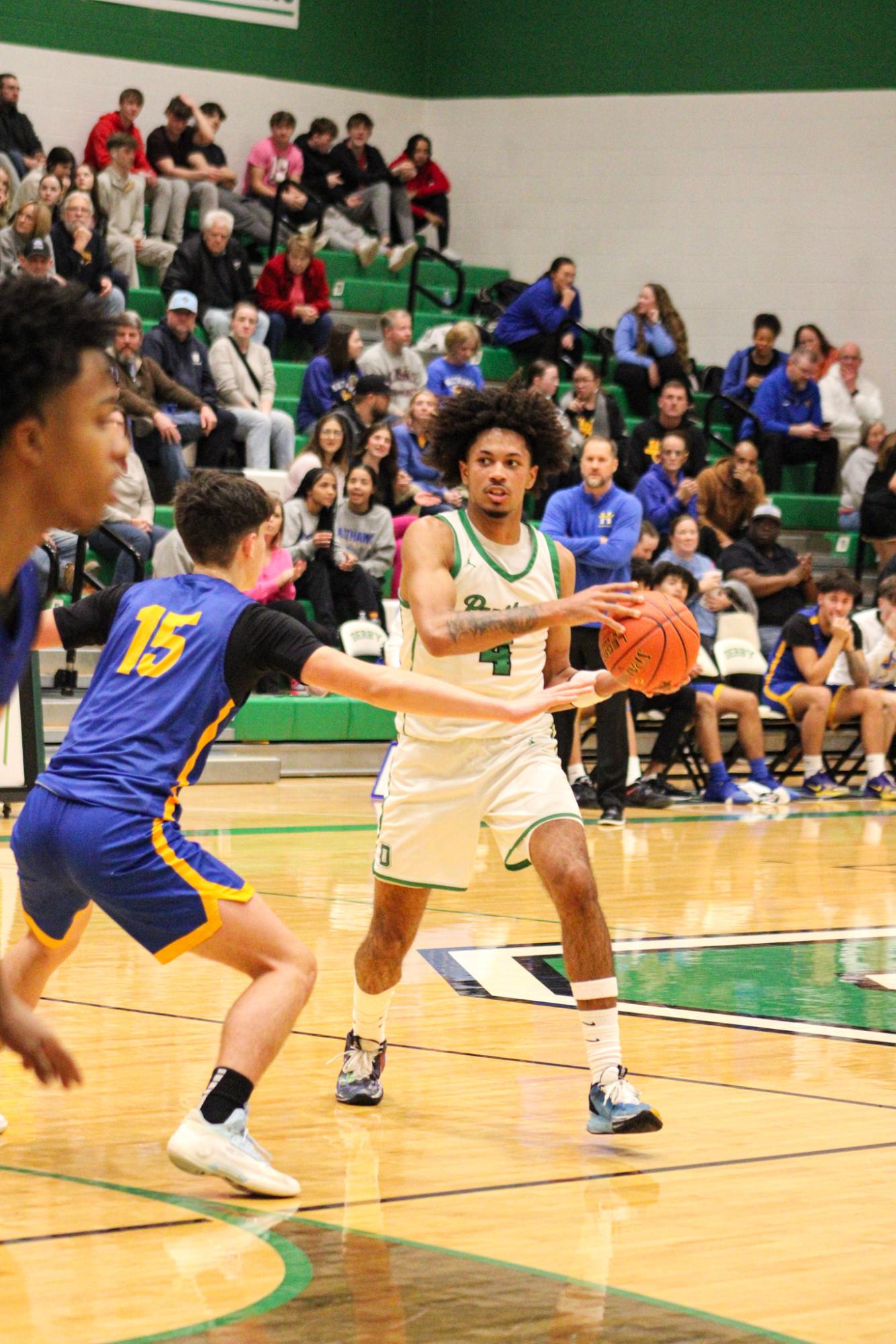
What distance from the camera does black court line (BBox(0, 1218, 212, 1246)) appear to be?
349 centimetres

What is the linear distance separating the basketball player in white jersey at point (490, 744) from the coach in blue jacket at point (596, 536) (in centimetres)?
478

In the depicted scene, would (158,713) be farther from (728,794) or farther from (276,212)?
(276,212)

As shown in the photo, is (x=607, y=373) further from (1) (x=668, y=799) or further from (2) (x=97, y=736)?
(2) (x=97, y=736)

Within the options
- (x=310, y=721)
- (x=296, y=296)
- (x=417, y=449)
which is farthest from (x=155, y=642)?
(x=296, y=296)

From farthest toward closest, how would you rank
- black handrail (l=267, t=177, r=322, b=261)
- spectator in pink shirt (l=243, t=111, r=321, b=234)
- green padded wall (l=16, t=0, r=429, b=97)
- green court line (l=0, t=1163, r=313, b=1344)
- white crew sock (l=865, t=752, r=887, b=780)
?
green padded wall (l=16, t=0, r=429, b=97), spectator in pink shirt (l=243, t=111, r=321, b=234), black handrail (l=267, t=177, r=322, b=261), white crew sock (l=865, t=752, r=887, b=780), green court line (l=0, t=1163, r=313, b=1344)

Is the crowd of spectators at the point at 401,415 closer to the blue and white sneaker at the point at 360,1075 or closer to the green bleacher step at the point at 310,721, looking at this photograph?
the green bleacher step at the point at 310,721

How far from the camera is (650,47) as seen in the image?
19281mm

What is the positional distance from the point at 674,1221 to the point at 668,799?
26.5 ft

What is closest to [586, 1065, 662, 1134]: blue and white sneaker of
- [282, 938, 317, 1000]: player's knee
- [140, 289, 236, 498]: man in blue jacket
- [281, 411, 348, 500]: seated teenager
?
[282, 938, 317, 1000]: player's knee

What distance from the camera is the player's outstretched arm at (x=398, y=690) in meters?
3.75

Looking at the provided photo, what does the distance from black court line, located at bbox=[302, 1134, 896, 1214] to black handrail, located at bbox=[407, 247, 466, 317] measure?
44.0 ft

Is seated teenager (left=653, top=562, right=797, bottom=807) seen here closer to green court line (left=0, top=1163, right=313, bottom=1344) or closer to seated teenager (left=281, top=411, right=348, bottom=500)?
seated teenager (left=281, top=411, right=348, bottom=500)

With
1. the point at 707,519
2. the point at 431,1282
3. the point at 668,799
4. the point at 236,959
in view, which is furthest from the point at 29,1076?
the point at 707,519

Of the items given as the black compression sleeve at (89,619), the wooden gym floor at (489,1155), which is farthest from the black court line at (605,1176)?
the black compression sleeve at (89,619)
